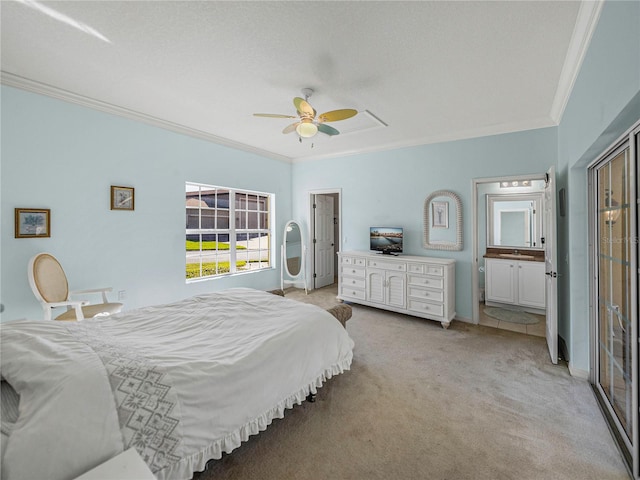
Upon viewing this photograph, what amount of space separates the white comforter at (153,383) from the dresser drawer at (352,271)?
244 cm

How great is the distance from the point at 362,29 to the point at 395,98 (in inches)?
45.9

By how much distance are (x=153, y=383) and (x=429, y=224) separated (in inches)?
156

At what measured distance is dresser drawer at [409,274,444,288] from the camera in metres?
3.74

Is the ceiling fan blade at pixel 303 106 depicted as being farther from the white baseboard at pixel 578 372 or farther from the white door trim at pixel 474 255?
the white baseboard at pixel 578 372

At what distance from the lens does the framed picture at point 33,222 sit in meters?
2.65

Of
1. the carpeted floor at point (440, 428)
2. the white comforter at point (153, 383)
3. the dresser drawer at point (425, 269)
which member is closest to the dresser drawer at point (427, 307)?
the dresser drawer at point (425, 269)

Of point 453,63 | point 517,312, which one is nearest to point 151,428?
point 453,63

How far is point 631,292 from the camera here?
155 centimetres

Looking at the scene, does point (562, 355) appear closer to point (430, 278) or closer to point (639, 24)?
point (430, 278)

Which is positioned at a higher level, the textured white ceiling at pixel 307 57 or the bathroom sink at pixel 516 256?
the textured white ceiling at pixel 307 57

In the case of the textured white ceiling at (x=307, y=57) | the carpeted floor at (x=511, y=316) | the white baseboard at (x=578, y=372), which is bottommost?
the white baseboard at (x=578, y=372)

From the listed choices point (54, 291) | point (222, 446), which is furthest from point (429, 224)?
point (54, 291)

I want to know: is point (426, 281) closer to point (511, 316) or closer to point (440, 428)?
point (511, 316)

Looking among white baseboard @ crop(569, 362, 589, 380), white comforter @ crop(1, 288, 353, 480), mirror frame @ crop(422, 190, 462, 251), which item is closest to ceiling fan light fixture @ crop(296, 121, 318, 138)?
white comforter @ crop(1, 288, 353, 480)
